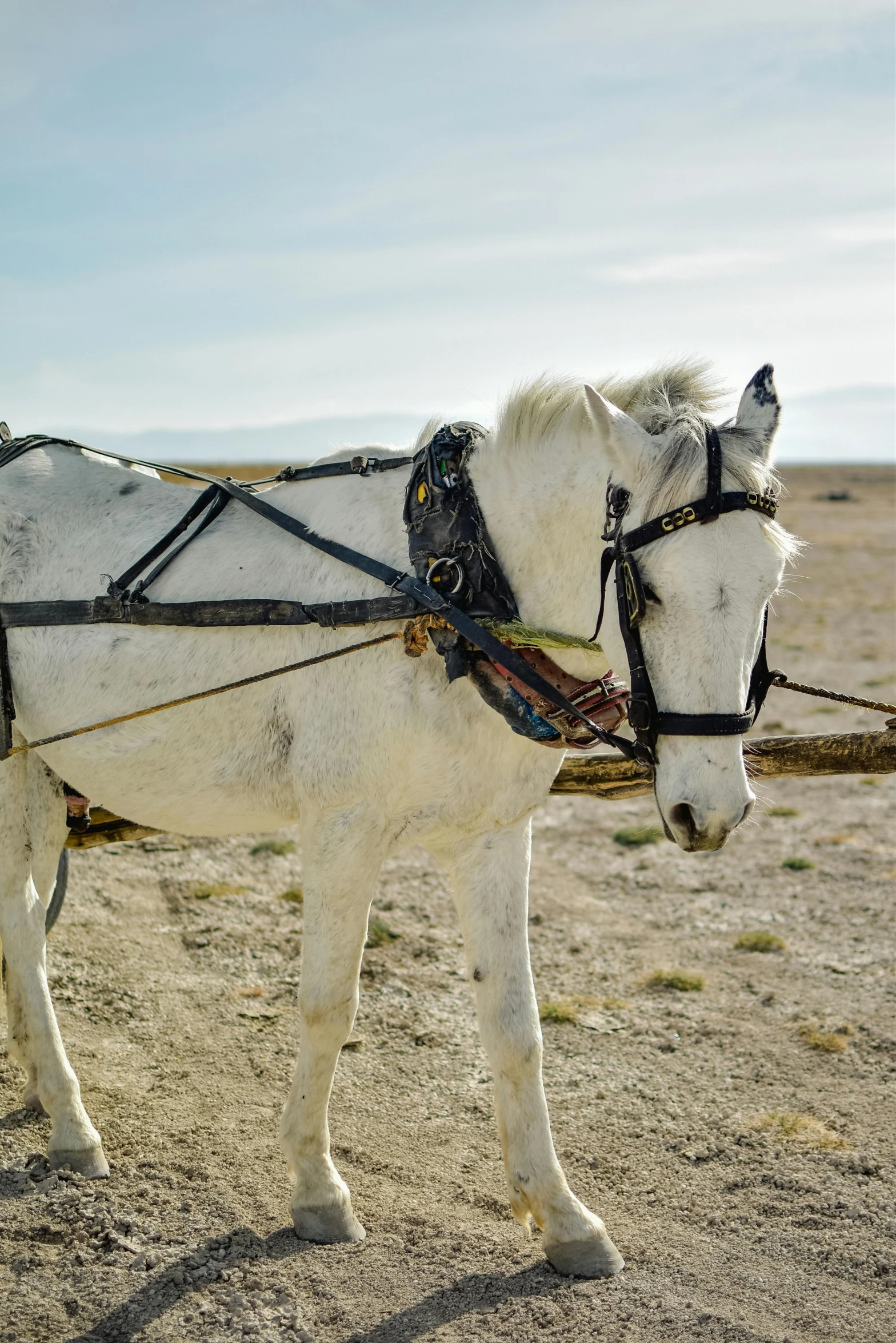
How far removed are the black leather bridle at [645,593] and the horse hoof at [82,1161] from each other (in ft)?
8.75

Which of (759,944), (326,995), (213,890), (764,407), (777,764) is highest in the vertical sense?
(764,407)

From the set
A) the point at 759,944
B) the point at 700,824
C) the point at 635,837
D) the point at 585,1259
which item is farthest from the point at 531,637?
the point at 635,837

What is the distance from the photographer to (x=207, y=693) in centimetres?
359

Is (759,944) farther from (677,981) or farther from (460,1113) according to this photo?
(460,1113)

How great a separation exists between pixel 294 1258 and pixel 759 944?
3703mm

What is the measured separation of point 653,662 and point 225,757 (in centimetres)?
158

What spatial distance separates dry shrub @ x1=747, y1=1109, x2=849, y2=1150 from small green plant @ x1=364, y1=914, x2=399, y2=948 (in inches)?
95.0

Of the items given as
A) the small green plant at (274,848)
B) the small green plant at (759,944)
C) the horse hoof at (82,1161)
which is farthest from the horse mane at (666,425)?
the small green plant at (274,848)

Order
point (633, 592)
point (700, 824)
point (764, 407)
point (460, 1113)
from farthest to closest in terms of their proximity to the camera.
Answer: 1. point (460, 1113)
2. point (764, 407)
3. point (633, 592)
4. point (700, 824)

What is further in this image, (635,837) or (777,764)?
(635,837)

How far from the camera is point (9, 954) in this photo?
14.2ft

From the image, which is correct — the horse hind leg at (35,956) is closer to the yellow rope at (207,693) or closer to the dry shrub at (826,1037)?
the yellow rope at (207,693)

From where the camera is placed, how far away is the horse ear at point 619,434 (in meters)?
3.00

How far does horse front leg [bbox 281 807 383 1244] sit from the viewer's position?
11.5ft
